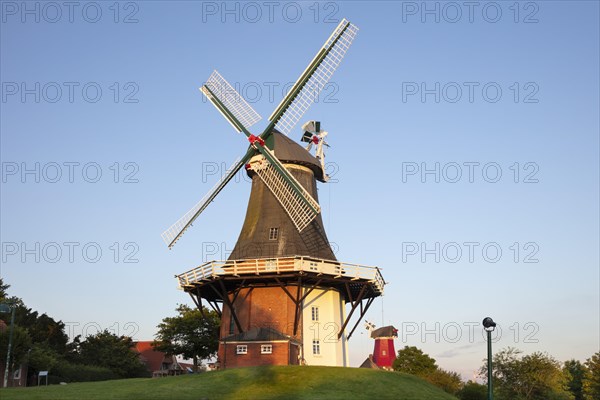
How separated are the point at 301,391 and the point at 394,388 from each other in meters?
3.91

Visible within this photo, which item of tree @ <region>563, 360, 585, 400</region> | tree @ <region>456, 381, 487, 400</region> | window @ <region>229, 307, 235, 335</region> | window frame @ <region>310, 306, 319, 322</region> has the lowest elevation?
tree @ <region>563, 360, 585, 400</region>

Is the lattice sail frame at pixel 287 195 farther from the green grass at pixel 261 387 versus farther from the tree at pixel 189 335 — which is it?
the tree at pixel 189 335

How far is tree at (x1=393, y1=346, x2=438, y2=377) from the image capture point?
69625mm

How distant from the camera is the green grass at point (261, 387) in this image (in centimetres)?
2212

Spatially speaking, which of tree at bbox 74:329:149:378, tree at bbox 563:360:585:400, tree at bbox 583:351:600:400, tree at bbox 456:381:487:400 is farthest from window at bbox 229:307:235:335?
tree at bbox 563:360:585:400

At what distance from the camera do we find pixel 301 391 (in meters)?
22.8

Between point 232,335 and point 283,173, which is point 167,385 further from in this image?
point 283,173

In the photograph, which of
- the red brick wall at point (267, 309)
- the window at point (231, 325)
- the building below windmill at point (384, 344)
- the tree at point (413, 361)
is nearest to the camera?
the red brick wall at point (267, 309)

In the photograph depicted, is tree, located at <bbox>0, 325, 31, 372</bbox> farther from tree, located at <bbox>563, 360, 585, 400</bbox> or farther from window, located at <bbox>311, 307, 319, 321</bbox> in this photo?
tree, located at <bbox>563, 360, 585, 400</bbox>

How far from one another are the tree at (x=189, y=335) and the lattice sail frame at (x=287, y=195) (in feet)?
66.5

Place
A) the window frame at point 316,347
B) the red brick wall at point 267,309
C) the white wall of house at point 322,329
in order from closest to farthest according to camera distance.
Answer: the red brick wall at point 267,309
the white wall of house at point 322,329
the window frame at point 316,347

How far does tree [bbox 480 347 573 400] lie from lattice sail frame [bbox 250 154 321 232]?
25.6 meters

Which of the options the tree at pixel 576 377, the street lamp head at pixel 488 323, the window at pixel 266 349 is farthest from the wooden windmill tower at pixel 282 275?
the tree at pixel 576 377

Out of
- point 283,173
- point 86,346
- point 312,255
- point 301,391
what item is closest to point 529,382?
point 312,255
